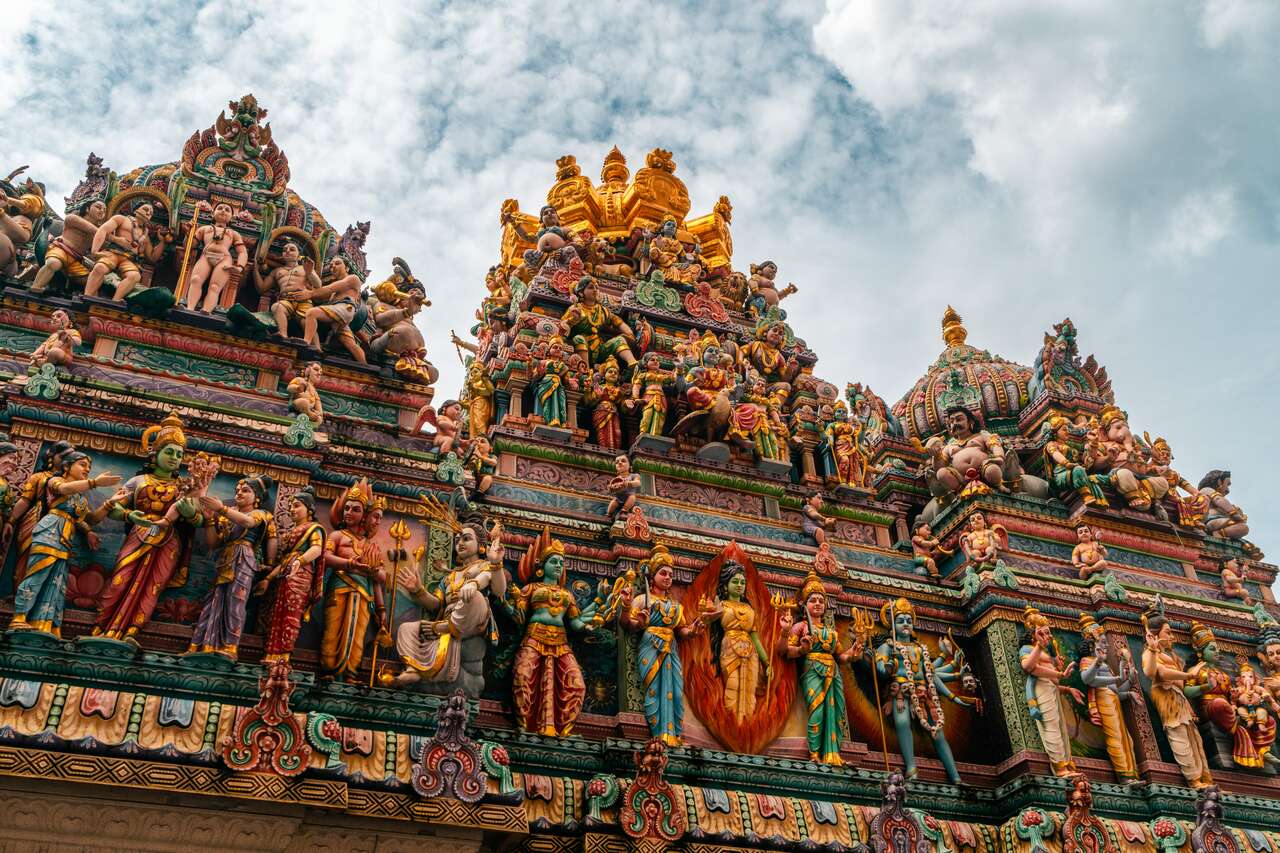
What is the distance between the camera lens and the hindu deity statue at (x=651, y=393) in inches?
717

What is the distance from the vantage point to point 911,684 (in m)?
15.7

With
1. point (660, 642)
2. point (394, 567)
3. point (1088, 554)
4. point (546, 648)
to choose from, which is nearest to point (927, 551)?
point (1088, 554)

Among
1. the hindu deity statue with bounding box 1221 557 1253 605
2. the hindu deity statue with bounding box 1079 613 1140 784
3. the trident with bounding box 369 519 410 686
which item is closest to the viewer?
the trident with bounding box 369 519 410 686

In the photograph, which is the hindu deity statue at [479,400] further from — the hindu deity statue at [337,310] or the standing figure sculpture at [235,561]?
the standing figure sculpture at [235,561]

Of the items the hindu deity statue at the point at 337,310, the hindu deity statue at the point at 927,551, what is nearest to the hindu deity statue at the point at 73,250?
the hindu deity statue at the point at 337,310

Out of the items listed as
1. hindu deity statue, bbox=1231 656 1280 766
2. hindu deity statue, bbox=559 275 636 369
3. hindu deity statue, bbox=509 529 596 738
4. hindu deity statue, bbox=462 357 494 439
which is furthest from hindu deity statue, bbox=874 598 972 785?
hindu deity statue, bbox=462 357 494 439

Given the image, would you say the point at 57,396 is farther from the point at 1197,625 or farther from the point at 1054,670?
the point at 1197,625

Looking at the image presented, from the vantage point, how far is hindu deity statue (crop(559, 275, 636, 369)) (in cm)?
1948

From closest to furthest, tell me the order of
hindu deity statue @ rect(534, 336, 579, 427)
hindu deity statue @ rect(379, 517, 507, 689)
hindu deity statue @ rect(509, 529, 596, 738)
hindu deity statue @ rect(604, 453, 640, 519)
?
hindu deity statue @ rect(379, 517, 507, 689) < hindu deity statue @ rect(509, 529, 596, 738) < hindu deity statue @ rect(604, 453, 640, 519) < hindu deity statue @ rect(534, 336, 579, 427)

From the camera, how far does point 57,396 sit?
42.0ft

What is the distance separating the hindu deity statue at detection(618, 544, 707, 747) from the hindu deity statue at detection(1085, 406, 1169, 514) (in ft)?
30.7

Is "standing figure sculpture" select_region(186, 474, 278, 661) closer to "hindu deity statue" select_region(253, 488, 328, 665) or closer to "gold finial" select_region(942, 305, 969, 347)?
"hindu deity statue" select_region(253, 488, 328, 665)

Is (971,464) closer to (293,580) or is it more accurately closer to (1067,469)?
(1067,469)

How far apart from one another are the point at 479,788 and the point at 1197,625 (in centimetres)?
1171
